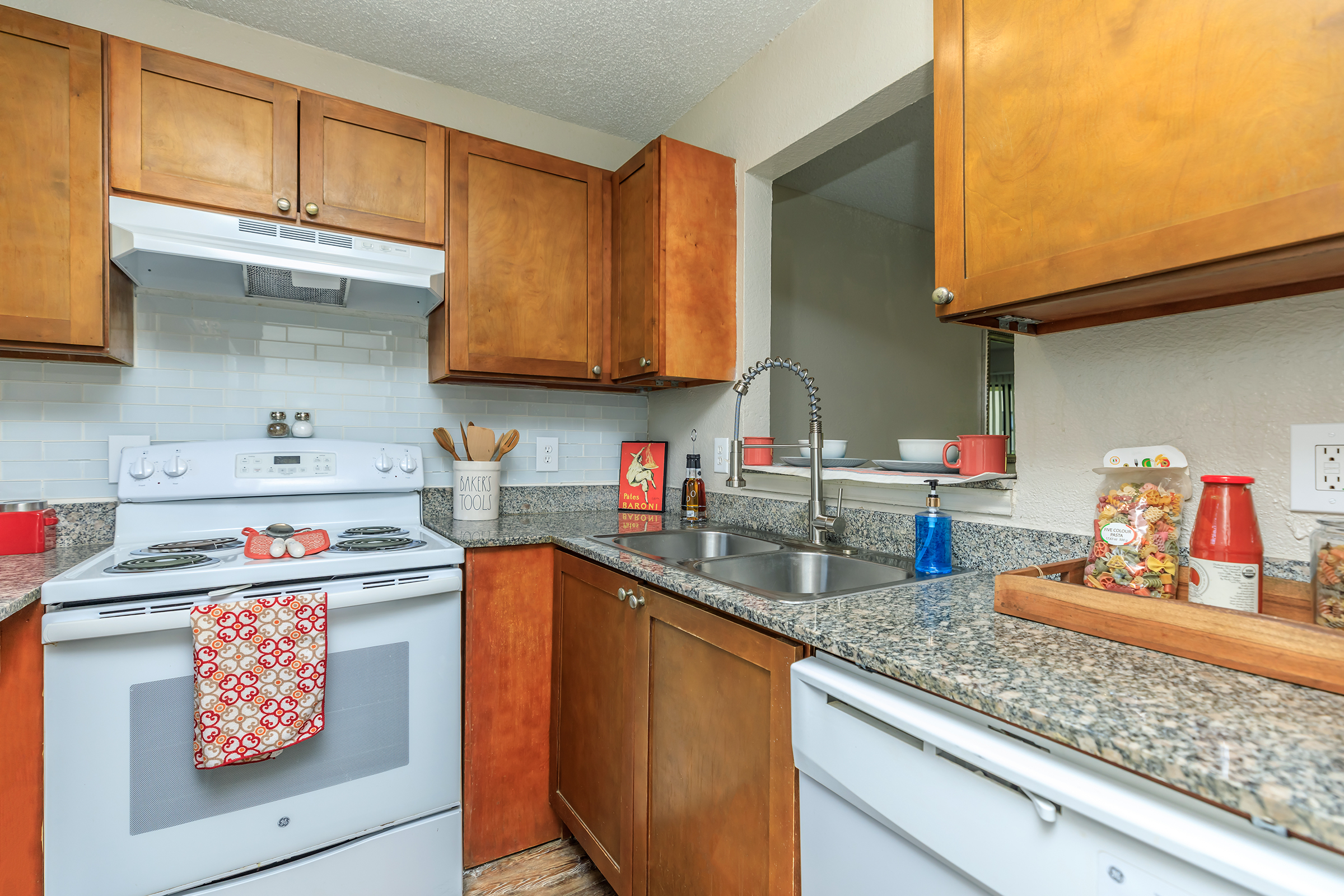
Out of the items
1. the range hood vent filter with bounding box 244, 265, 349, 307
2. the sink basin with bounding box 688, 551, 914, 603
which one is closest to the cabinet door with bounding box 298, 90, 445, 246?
the range hood vent filter with bounding box 244, 265, 349, 307

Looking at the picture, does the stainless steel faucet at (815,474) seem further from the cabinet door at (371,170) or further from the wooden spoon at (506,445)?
the cabinet door at (371,170)

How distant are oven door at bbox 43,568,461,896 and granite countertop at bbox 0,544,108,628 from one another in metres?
0.08

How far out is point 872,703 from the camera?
0.82 m

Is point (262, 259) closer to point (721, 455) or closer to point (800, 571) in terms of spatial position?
point (721, 455)

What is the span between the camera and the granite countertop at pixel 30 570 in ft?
3.86

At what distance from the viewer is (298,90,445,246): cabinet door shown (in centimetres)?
182

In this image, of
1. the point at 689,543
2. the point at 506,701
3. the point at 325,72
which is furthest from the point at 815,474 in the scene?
the point at 325,72

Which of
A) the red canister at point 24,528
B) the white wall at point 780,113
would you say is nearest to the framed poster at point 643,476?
the white wall at point 780,113

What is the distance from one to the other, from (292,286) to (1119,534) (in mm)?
2207

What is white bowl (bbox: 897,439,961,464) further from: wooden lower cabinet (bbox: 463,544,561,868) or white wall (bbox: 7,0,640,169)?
white wall (bbox: 7,0,640,169)

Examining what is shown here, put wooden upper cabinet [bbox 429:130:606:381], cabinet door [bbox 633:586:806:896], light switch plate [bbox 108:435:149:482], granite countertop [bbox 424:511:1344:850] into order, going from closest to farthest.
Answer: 1. granite countertop [bbox 424:511:1344:850]
2. cabinet door [bbox 633:586:806:896]
3. light switch plate [bbox 108:435:149:482]
4. wooden upper cabinet [bbox 429:130:606:381]

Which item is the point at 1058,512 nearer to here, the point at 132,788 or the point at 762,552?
the point at 762,552

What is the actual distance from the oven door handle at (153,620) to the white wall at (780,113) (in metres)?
1.15

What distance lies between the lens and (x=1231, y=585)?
885 millimetres
